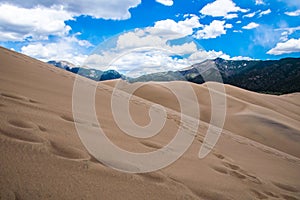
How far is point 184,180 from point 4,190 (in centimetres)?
182

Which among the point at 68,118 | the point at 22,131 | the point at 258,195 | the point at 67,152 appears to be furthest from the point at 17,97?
the point at 258,195

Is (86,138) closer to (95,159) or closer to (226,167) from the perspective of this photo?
(95,159)

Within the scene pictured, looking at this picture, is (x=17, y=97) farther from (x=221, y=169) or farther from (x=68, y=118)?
(x=221, y=169)

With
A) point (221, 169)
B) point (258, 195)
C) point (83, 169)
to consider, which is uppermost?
point (83, 169)

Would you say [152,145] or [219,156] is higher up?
[152,145]

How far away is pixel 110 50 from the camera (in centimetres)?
590

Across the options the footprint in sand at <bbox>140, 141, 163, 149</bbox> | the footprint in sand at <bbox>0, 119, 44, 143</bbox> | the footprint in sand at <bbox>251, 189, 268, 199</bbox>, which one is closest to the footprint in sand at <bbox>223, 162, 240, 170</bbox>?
the footprint in sand at <bbox>251, 189, 268, 199</bbox>

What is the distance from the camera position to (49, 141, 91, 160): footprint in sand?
8.25 ft

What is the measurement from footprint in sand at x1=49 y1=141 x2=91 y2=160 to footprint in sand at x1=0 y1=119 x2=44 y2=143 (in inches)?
6.0

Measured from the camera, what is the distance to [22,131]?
2.68m

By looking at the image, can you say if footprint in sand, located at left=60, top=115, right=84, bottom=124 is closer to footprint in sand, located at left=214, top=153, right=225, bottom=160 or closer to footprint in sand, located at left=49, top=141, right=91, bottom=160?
footprint in sand, located at left=49, top=141, right=91, bottom=160

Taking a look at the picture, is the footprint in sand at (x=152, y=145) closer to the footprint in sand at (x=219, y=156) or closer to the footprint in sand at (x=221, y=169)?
the footprint in sand at (x=221, y=169)

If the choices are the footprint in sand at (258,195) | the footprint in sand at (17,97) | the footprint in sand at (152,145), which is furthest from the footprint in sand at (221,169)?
the footprint in sand at (17,97)

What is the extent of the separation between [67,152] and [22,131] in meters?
0.53
